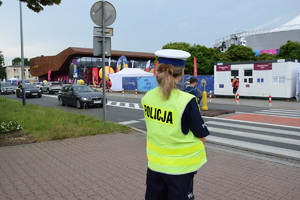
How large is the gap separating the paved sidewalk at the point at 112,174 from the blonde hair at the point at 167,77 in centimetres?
209

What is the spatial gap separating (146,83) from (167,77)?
29.4 metres

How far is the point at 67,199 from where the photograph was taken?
11.8ft

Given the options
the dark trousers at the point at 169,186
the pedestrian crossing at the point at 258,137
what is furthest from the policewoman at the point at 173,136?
the pedestrian crossing at the point at 258,137

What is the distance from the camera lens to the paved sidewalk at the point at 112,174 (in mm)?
3754

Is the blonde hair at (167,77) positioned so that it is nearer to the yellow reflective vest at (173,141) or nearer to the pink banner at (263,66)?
the yellow reflective vest at (173,141)

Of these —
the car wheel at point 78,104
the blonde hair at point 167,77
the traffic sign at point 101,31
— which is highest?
the traffic sign at point 101,31

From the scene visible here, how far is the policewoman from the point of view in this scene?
2035mm

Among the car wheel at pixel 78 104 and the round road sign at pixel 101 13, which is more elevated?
the round road sign at pixel 101 13

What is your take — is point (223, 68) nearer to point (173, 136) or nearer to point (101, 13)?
point (101, 13)

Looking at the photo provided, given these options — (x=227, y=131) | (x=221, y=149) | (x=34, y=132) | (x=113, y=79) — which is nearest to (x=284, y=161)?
(x=221, y=149)

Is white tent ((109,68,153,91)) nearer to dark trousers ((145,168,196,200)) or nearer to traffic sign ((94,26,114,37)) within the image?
traffic sign ((94,26,114,37))

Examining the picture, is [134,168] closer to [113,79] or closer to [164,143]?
[164,143]

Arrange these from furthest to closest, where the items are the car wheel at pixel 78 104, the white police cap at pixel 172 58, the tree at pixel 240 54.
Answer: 1. the tree at pixel 240 54
2. the car wheel at pixel 78 104
3. the white police cap at pixel 172 58

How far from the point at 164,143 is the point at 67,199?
2158 mm
